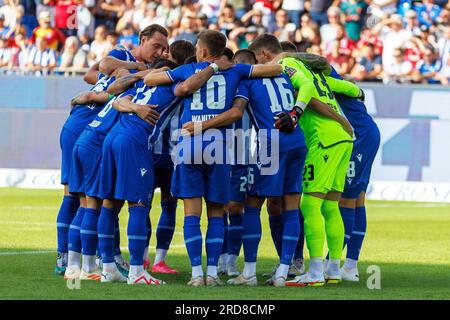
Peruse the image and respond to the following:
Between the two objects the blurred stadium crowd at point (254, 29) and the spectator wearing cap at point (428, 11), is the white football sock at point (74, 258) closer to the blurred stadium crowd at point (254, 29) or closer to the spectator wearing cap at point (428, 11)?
the blurred stadium crowd at point (254, 29)

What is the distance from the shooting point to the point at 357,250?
10812 mm

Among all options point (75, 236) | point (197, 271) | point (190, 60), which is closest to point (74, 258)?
point (75, 236)

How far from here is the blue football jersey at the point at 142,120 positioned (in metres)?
9.61

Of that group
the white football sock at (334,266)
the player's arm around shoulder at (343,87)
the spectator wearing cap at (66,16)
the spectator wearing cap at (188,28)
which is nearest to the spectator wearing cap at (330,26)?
the spectator wearing cap at (188,28)

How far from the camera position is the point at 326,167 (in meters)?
10.0

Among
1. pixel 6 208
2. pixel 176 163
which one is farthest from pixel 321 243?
pixel 6 208

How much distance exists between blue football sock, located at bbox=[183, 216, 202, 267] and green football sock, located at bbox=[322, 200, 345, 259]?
4.54 ft

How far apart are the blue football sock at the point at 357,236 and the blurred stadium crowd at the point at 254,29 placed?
35.9 feet

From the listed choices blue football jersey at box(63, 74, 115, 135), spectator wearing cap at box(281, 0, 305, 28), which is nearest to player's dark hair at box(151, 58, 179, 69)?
blue football jersey at box(63, 74, 115, 135)

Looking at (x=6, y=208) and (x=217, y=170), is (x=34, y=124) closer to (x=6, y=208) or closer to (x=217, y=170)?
(x=6, y=208)

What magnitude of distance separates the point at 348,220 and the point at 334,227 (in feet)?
1.85

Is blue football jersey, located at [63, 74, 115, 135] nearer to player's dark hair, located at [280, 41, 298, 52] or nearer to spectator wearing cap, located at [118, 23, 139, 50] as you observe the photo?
player's dark hair, located at [280, 41, 298, 52]

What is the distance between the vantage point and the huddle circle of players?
31.2 ft

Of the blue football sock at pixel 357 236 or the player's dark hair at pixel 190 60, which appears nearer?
the player's dark hair at pixel 190 60
